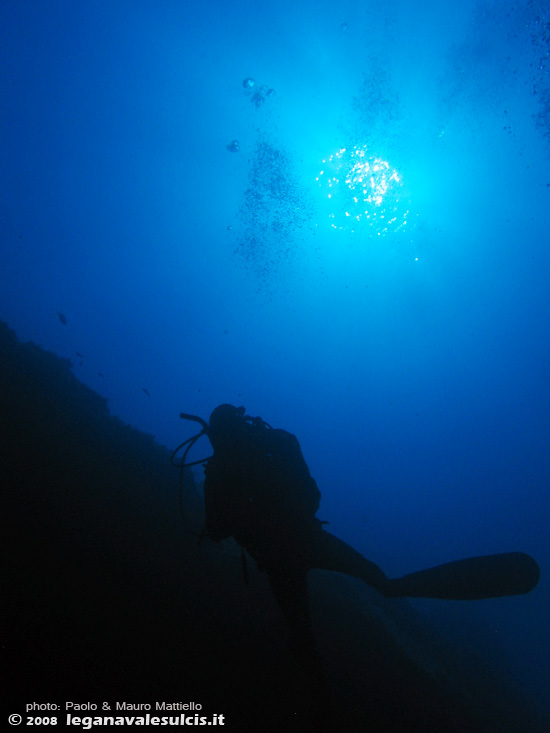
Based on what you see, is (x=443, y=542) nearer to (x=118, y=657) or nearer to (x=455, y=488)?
(x=455, y=488)

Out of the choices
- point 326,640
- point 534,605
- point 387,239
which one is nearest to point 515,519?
point 534,605

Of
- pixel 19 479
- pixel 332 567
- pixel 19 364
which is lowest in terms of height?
pixel 332 567

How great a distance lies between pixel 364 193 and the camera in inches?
898

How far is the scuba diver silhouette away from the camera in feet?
9.64

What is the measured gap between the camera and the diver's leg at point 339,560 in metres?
3.15

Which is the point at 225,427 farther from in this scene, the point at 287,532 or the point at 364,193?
the point at 364,193

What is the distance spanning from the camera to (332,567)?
3293 mm

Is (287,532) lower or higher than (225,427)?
lower

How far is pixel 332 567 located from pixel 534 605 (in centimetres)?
7228

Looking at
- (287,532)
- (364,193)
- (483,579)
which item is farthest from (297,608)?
(364,193)

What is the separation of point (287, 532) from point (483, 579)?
1.60m

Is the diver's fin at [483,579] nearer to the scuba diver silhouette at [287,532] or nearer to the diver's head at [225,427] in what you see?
the scuba diver silhouette at [287,532]

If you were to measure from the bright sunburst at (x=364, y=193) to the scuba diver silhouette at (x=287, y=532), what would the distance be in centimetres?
2226

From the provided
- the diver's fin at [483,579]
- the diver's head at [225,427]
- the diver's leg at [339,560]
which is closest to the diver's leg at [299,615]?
the diver's leg at [339,560]
